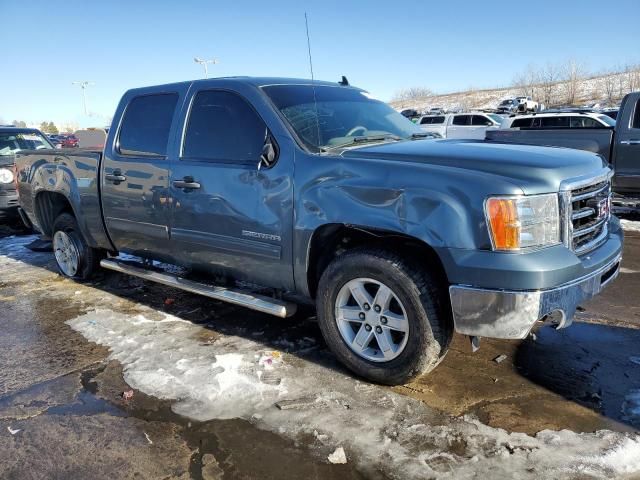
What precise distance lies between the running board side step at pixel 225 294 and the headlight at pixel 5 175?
517 cm

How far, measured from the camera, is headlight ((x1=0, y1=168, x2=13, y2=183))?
29.1 feet

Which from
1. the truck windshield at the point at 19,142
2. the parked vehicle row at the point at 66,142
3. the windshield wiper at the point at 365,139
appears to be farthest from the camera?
the parked vehicle row at the point at 66,142

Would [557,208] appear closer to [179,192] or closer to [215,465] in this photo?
[215,465]

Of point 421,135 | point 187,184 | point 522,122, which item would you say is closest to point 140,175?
point 187,184

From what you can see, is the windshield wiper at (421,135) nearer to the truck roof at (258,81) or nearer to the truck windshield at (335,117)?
the truck windshield at (335,117)

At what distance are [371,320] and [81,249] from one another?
3.87 metres

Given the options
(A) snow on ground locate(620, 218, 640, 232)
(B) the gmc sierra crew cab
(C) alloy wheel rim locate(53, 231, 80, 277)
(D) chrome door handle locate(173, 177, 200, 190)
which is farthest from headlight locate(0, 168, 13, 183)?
(A) snow on ground locate(620, 218, 640, 232)

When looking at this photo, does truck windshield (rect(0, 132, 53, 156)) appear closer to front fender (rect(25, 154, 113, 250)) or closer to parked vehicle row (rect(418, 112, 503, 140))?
front fender (rect(25, 154, 113, 250))

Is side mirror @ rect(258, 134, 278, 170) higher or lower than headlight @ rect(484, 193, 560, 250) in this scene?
higher

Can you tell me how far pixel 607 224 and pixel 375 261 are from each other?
5.65ft

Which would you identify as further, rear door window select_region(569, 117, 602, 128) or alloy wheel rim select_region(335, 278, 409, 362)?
rear door window select_region(569, 117, 602, 128)

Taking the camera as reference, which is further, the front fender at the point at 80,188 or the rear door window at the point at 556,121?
the rear door window at the point at 556,121

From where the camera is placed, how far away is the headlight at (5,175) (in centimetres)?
886

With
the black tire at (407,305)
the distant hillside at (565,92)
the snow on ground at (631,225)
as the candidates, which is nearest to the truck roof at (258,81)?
the black tire at (407,305)
